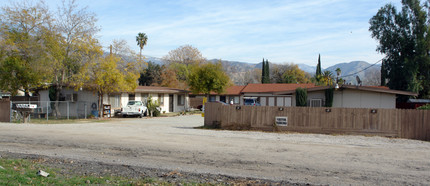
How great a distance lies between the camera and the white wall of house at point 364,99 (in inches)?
959

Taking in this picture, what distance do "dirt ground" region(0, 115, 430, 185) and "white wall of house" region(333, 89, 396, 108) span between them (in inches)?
362

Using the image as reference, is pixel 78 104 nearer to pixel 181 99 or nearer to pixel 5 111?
pixel 5 111

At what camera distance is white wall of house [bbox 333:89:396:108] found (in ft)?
79.9

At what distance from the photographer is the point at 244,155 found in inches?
447

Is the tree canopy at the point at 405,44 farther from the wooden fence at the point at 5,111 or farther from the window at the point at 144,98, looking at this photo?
the wooden fence at the point at 5,111

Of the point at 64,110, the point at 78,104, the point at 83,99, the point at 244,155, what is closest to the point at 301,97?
the point at 244,155

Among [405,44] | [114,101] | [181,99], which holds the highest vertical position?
[405,44]

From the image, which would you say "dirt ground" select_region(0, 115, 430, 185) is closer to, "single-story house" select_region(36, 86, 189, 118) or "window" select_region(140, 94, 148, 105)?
"single-story house" select_region(36, 86, 189, 118)

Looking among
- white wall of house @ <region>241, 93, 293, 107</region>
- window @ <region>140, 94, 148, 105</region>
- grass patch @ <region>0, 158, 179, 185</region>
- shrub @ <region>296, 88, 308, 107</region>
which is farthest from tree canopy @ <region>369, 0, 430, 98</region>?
grass patch @ <region>0, 158, 179, 185</region>

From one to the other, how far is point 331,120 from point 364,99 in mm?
8711

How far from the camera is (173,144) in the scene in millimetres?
13492

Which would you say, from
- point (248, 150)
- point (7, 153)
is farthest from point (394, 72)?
point (7, 153)

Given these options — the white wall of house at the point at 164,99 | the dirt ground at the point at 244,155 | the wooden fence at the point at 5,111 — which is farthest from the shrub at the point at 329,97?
the wooden fence at the point at 5,111

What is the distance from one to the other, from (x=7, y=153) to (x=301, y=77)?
67.1m
